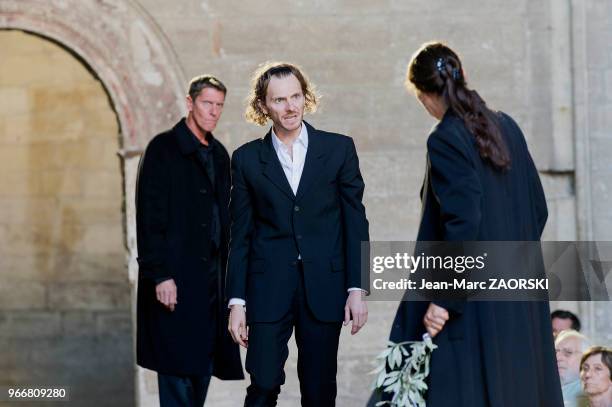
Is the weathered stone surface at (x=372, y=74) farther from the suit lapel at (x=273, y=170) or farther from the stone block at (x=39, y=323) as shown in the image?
the stone block at (x=39, y=323)

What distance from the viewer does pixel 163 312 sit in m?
6.41

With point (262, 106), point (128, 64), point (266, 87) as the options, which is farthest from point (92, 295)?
point (266, 87)

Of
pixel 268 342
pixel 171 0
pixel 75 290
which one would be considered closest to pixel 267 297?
pixel 268 342

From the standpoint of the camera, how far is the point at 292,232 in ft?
17.4

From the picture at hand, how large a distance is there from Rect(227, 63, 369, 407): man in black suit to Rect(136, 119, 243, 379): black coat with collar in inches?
41.7

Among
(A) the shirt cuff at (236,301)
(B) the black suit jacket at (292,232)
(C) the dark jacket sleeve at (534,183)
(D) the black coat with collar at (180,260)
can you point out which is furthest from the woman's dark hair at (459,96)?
(D) the black coat with collar at (180,260)

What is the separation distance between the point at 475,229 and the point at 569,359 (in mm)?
2385

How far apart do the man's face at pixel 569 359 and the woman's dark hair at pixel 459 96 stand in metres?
2.28

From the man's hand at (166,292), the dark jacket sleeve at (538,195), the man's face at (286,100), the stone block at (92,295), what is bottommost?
the man's hand at (166,292)

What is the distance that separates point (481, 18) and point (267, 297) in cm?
357

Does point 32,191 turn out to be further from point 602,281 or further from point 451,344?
point 451,344

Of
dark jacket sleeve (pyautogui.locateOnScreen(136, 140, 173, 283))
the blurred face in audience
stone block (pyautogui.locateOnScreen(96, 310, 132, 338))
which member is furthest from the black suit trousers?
stone block (pyautogui.locateOnScreen(96, 310, 132, 338))

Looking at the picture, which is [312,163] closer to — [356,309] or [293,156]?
[293,156]

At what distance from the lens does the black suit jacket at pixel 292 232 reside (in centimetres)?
527
